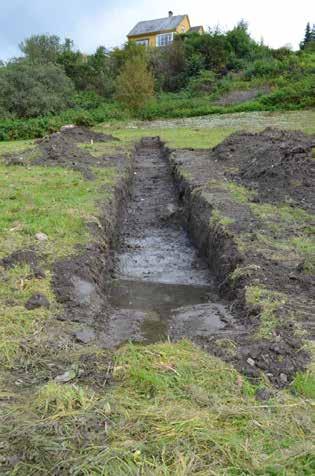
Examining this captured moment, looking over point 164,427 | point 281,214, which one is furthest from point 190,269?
point 164,427

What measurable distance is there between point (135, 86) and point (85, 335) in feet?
97.4

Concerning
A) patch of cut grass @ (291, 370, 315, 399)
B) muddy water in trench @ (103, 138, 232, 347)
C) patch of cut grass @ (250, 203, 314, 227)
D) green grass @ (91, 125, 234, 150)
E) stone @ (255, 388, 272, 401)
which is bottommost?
muddy water in trench @ (103, 138, 232, 347)

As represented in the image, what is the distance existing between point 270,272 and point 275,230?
6.25 ft

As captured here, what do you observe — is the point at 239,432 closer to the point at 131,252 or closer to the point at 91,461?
the point at 91,461

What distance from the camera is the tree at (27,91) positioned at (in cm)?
3103

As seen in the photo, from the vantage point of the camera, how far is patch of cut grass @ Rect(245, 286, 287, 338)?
464cm

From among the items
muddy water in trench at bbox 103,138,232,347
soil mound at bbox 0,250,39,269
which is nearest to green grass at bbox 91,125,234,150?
muddy water in trench at bbox 103,138,232,347

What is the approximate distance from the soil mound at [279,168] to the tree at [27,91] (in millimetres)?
20565

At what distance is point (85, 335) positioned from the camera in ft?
16.3

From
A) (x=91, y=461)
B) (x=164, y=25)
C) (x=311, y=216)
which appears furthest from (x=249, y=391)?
(x=164, y=25)

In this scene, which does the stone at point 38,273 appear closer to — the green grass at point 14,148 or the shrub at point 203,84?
the green grass at point 14,148

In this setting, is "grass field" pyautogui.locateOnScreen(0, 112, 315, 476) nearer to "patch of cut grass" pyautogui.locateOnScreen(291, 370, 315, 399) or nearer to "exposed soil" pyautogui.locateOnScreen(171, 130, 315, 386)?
"patch of cut grass" pyautogui.locateOnScreen(291, 370, 315, 399)

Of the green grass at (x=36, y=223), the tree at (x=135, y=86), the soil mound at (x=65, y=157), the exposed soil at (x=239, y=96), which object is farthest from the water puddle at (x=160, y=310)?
the exposed soil at (x=239, y=96)

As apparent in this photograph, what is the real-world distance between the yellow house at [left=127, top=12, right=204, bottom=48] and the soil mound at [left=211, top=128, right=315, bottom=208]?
168 ft
